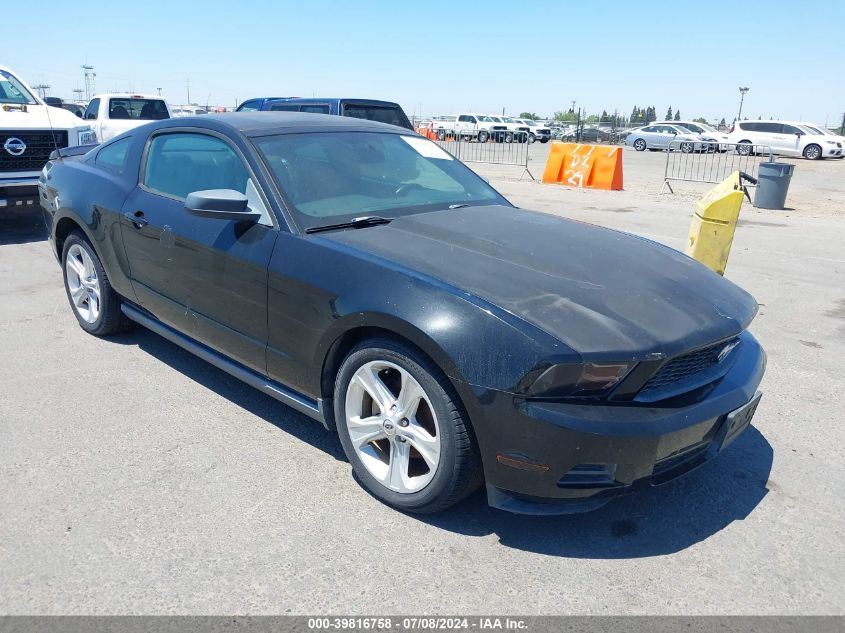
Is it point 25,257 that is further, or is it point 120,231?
point 25,257

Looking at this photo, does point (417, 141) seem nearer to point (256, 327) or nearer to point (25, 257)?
point (256, 327)

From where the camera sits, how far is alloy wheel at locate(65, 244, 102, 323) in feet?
16.2

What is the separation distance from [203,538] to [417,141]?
277cm

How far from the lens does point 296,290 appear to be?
10.5 feet

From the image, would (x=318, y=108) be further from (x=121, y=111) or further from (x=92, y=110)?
(x=92, y=110)

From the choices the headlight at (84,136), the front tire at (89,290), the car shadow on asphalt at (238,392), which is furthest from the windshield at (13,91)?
the car shadow on asphalt at (238,392)

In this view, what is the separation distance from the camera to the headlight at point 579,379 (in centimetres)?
250

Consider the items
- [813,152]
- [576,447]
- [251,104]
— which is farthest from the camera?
[813,152]

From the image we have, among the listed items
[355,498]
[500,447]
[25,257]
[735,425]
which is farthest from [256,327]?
[25,257]

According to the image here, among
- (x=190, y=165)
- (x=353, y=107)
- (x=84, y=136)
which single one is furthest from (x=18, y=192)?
(x=190, y=165)

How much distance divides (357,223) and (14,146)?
22.1ft

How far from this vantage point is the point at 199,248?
3.72 m

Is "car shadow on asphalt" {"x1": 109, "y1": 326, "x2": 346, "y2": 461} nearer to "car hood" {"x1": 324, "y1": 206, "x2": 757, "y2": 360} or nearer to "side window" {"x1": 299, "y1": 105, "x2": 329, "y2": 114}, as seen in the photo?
"car hood" {"x1": 324, "y1": 206, "x2": 757, "y2": 360}

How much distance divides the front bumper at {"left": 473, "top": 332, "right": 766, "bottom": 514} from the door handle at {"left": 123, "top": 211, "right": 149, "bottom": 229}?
8.48 ft
